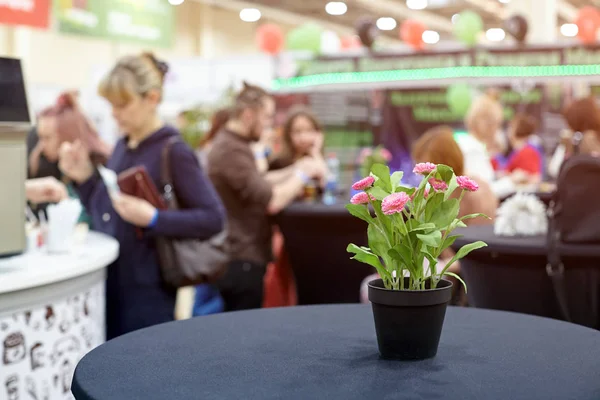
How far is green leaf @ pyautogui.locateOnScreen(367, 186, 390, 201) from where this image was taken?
5.36 ft

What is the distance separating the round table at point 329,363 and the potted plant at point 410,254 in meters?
0.05

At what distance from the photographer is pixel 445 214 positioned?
1631 millimetres

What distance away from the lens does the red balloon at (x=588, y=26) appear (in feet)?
29.0

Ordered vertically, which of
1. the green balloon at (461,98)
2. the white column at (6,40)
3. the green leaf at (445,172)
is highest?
the white column at (6,40)

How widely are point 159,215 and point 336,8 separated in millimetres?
16682

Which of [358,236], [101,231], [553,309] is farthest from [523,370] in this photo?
[358,236]

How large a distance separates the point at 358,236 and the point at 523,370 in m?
3.27

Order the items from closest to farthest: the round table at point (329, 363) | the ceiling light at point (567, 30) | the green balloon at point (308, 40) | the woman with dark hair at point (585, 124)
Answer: the round table at point (329, 363) < the woman with dark hair at point (585, 124) < the green balloon at point (308, 40) < the ceiling light at point (567, 30)

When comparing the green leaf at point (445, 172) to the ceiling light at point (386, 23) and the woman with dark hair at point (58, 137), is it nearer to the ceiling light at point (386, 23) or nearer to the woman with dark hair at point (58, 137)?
the woman with dark hair at point (58, 137)

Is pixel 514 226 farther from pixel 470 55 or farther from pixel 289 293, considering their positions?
pixel 470 55

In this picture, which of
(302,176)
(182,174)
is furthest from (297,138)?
(182,174)

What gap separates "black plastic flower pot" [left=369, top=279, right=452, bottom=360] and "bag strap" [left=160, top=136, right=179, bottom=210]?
147 cm

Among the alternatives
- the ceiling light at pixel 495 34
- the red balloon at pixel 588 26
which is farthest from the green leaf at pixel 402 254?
the ceiling light at pixel 495 34

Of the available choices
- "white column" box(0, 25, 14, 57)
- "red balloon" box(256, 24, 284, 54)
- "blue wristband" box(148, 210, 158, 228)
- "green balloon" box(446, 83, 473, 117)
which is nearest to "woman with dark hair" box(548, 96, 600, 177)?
"blue wristband" box(148, 210, 158, 228)
